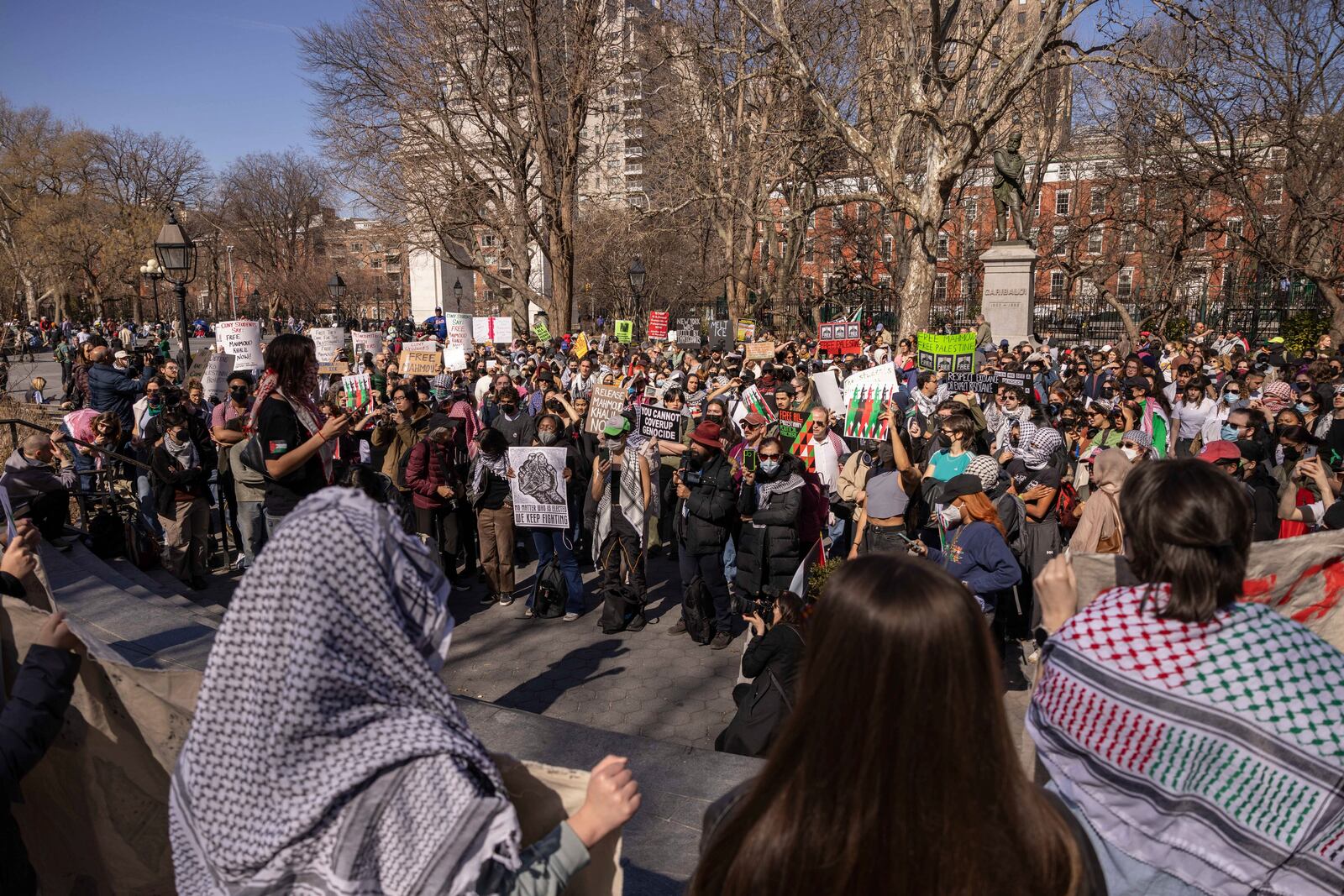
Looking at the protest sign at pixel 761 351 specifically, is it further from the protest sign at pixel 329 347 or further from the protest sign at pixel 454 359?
the protest sign at pixel 329 347

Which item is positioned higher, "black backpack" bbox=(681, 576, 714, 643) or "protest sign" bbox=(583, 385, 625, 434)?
"protest sign" bbox=(583, 385, 625, 434)

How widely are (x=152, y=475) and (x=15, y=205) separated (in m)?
64.2

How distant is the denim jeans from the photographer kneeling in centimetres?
367

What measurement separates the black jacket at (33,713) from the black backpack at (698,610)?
5.92 m

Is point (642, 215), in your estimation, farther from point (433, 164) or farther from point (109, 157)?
point (109, 157)

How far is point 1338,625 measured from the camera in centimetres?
303

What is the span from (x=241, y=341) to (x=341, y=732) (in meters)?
13.1

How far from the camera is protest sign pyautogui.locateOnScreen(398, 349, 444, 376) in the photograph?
15.2 m

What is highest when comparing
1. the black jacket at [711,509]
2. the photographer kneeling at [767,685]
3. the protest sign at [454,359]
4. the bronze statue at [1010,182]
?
the bronze statue at [1010,182]

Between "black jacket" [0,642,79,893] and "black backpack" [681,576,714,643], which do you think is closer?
"black jacket" [0,642,79,893]

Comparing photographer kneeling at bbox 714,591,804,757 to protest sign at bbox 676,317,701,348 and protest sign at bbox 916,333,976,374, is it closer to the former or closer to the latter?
protest sign at bbox 916,333,976,374

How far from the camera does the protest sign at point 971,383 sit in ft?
40.7

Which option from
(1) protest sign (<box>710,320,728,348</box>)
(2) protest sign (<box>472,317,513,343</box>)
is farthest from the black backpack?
(1) protest sign (<box>710,320,728,348</box>)

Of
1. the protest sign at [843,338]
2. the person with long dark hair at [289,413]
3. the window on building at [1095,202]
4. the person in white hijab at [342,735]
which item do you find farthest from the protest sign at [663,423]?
the window on building at [1095,202]
